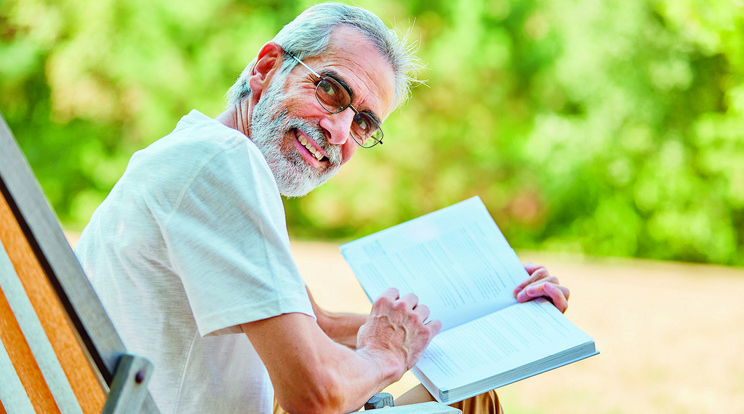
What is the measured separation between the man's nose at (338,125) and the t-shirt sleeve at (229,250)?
1.73 ft

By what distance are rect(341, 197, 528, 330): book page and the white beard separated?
22 cm

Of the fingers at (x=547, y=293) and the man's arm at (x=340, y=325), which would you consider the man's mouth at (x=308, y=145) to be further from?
the fingers at (x=547, y=293)

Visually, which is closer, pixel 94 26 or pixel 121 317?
pixel 121 317

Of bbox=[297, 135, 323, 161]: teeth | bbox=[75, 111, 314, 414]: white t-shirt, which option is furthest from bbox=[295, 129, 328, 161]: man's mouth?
bbox=[75, 111, 314, 414]: white t-shirt

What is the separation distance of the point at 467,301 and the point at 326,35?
2.46 ft

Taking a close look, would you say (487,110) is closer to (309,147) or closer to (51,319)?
(309,147)

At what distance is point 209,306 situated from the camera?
1048mm

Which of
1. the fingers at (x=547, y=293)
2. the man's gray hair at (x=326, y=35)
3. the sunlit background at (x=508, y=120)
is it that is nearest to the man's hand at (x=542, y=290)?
the fingers at (x=547, y=293)

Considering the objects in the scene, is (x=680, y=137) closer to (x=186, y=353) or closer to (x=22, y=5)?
(x=186, y=353)

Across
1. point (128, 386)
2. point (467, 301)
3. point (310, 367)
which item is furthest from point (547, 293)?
point (128, 386)

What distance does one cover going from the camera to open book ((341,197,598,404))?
4.61ft

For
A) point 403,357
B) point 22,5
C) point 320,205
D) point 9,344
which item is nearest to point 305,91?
point 403,357

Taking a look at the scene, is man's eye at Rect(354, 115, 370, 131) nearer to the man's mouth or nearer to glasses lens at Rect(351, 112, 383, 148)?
glasses lens at Rect(351, 112, 383, 148)

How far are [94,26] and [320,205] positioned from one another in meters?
4.13
